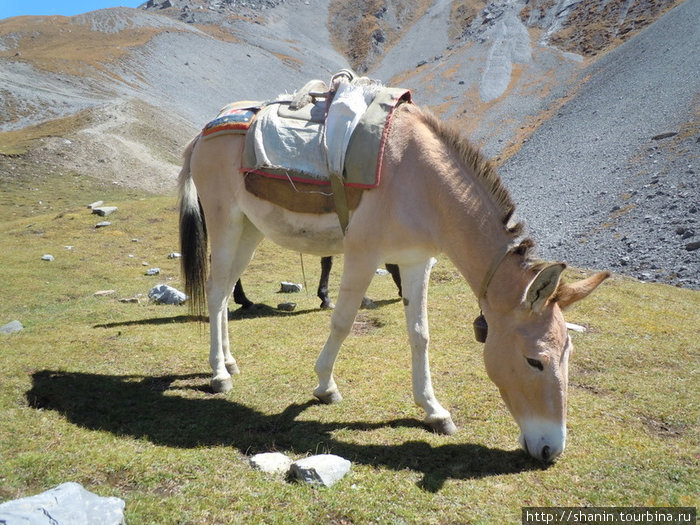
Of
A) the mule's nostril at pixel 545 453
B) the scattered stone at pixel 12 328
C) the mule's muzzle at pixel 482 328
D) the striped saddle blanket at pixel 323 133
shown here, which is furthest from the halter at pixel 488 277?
the scattered stone at pixel 12 328

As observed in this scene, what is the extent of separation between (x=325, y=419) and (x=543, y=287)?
231cm

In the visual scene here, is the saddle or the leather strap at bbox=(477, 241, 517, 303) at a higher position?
the saddle

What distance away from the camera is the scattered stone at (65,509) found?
2492 millimetres


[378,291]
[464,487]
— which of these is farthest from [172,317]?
[464,487]

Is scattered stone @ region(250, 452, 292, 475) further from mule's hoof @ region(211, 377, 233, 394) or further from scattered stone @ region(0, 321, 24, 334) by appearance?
scattered stone @ region(0, 321, 24, 334)

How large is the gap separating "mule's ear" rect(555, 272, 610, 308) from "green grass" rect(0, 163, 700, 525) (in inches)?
50.8

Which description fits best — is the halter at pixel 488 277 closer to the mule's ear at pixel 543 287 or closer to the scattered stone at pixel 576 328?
the mule's ear at pixel 543 287

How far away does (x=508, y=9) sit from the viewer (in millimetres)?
87438

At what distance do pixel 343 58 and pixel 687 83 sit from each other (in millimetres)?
83255

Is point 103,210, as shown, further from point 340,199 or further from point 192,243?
point 340,199

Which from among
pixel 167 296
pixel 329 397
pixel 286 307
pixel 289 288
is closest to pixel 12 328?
pixel 167 296

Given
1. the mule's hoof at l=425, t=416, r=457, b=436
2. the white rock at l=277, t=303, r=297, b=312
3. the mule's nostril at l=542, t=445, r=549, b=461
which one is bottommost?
the white rock at l=277, t=303, r=297, b=312

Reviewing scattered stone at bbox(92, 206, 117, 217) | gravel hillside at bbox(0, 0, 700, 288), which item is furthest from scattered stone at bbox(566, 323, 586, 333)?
scattered stone at bbox(92, 206, 117, 217)

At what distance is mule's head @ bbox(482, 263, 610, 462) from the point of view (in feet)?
11.0
